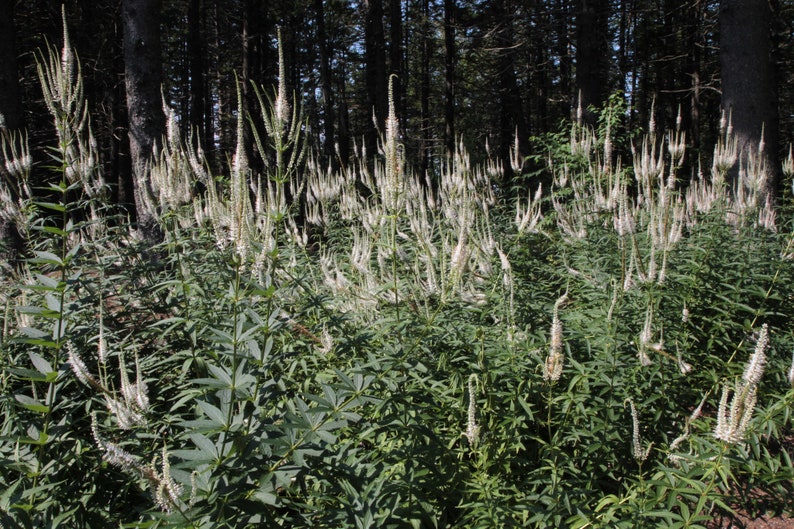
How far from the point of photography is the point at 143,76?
650 centimetres

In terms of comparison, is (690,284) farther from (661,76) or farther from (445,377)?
(661,76)

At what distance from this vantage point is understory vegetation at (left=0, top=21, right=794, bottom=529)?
2.07m

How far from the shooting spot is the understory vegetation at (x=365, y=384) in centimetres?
207

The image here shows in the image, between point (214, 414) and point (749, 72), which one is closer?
point (214, 414)

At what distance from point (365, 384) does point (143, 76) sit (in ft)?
20.6

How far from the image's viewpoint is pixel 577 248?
530 cm

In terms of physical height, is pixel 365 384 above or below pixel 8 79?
below

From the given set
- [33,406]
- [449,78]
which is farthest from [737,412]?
[449,78]

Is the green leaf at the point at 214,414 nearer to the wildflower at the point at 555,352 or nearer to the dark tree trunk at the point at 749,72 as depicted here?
the wildflower at the point at 555,352

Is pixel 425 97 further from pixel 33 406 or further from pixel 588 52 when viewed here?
pixel 33 406

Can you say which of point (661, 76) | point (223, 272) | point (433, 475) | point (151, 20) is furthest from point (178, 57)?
point (433, 475)

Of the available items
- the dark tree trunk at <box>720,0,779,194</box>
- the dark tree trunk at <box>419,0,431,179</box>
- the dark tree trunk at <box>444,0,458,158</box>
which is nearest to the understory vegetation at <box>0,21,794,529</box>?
the dark tree trunk at <box>720,0,779,194</box>

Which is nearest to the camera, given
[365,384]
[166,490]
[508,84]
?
[166,490]

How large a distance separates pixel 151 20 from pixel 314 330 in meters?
5.76
